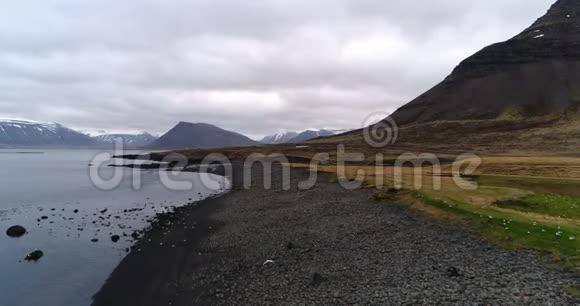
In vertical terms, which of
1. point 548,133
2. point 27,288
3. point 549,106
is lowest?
point 27,288

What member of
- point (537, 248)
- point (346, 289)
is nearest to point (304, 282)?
point (346, 289)

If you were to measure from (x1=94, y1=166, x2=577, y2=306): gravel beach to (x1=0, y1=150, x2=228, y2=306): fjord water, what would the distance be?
2238mm

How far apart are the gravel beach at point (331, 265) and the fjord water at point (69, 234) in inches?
88.1

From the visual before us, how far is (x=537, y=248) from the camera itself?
2406 centimetres

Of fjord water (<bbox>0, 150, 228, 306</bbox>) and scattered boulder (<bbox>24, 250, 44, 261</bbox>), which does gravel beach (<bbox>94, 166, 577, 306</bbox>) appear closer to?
fjord water (<bbox>0, 150, 228, 306</bbox>)

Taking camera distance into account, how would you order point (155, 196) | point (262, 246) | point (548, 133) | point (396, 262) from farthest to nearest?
point (548, 133) → point (155, 196) → point (262, 246) → point (396, 262)

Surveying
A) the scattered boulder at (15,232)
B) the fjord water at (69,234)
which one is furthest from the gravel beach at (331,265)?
the scattered boulder at (15,232)

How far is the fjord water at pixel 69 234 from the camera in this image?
2672 cm

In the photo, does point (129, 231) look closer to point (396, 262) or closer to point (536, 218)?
point (396, 262)

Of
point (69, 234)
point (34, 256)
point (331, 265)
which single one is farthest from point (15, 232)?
point (331, 265)

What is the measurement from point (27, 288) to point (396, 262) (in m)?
24.5

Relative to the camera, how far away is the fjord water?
26.7 m

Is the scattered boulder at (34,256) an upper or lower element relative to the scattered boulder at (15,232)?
lower

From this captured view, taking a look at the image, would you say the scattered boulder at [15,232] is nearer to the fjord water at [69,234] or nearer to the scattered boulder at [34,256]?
the fjord water at [69,234]
